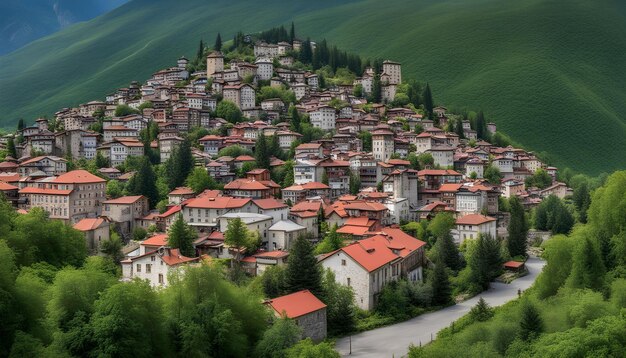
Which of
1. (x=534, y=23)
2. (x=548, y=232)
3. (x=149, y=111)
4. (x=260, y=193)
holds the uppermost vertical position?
(x=534, y=23)

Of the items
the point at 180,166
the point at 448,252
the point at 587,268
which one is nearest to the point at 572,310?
the point at 587,268

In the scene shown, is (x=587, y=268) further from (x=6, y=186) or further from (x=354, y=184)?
(x=6, y=186)

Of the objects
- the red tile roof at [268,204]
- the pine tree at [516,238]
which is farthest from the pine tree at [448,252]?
the red tile roof at [268,204]

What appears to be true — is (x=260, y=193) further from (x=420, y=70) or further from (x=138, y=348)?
(x=420, y=70)

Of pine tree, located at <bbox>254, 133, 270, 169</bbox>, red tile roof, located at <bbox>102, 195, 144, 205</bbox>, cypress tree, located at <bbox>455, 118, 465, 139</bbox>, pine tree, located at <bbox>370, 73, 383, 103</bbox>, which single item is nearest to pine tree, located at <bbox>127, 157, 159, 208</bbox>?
red tile roof, located at <bbox>102, 195, 144, 205</bbox>

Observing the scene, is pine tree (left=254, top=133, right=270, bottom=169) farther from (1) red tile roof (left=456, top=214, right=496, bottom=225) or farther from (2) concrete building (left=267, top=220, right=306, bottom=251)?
(1) red tile roof (left=456, top=214, right=496, bottom=225)

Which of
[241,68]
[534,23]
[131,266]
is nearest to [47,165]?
[131,266]

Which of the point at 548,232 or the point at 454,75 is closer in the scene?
the point at 548,232
